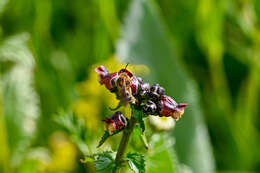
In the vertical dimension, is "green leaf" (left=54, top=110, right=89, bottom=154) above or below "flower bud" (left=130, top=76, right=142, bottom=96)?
above

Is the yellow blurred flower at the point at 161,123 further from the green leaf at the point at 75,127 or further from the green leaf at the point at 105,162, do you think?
the green leaf at the point at 105,162

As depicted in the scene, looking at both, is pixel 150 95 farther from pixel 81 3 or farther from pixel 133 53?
pixel 81 3

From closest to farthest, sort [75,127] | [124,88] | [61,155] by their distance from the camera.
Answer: [124,88]
[75,127]
[61,155]

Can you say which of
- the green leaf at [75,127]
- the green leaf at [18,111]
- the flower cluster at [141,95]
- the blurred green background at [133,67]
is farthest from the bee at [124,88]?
the green leaf at [18,111]

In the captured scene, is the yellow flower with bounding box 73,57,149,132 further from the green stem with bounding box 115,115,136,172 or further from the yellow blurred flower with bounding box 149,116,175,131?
the green stem with bounding box 115,115,136,172

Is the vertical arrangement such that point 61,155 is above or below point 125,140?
above

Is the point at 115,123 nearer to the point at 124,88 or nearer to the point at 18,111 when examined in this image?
the point at 124,88

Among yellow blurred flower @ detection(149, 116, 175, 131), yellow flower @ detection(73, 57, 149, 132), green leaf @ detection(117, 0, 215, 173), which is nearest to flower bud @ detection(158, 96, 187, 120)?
yellow blurred flower @ detection(149, 116, 175, 131)

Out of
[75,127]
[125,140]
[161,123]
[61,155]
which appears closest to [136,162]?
[125,140]
